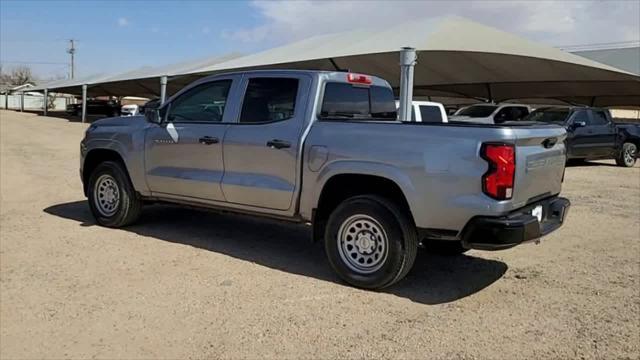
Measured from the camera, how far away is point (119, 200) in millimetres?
7391

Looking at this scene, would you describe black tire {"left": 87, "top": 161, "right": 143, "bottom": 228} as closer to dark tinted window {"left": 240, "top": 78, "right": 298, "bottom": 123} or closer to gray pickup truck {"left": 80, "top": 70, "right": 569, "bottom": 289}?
gray pickup truck {"left": 80, "top": 70, "right": 569, "bottom": 289}

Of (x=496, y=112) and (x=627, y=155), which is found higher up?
(x=496, y=112)

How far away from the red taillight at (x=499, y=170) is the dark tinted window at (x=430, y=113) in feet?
30.9

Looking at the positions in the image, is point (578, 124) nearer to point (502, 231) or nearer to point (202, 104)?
point (202, 104)

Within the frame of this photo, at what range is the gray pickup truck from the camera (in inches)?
186

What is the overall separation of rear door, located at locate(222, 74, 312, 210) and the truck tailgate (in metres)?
2.02

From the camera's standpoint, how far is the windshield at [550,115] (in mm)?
17366

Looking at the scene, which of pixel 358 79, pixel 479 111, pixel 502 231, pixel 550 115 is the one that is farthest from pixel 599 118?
pixel 502 231

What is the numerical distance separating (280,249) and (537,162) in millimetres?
2970

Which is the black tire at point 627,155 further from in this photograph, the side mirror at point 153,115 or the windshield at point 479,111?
the side mirror at point 153,115

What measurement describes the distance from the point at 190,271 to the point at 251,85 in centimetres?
205

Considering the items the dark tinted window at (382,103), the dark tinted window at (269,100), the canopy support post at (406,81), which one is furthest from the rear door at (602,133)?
the dark tinted window at (269,100)

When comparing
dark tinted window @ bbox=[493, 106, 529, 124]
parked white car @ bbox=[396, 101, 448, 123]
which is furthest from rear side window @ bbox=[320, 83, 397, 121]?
dark tinted window @ bbox=[493, 106, 529, 124]

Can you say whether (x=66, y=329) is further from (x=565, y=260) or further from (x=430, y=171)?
(x=565, y=260)
